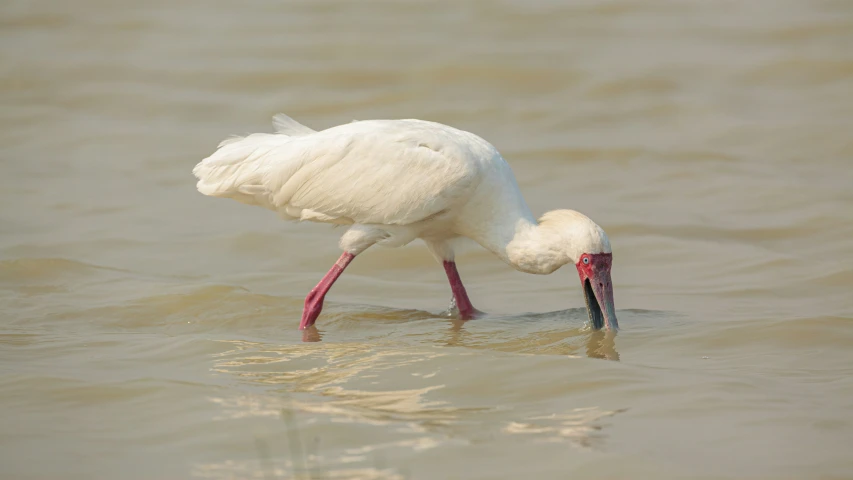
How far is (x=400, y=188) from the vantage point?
818 cm

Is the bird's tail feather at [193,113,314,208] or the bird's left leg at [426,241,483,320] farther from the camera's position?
the bird's left leg at [426,241,483,320]

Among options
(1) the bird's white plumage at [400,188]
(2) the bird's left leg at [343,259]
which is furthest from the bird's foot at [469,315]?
(2) the bird's left leg at [343,259]

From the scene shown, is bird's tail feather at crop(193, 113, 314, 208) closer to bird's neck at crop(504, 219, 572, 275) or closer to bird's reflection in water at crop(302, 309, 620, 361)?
bird's reflection in water at crop(302, 309, 620, 361)

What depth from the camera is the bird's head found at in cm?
796

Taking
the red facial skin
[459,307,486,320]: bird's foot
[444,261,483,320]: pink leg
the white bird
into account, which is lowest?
[459,307,486,320]: bird's foot

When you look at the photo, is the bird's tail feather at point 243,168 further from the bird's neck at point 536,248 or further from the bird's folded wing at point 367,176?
the bird's neck at point 536,248

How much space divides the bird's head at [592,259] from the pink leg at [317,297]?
1.72 metres

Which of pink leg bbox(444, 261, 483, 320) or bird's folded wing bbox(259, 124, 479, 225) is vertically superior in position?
bird's folded wing bbox(259, 124, 479, 225)

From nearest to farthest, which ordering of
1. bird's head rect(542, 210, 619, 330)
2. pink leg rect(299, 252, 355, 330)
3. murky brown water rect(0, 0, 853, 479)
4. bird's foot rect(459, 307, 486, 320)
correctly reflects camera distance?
1. murky brown water rect(0, 0, 853, 479)
2. bird's head rect(542, 210, 619, 330)
3. pink leg rect(299, 252, 355, 330)
4. bird's foot rect(459, 307, 486, 320)

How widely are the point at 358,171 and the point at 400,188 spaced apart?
398mm

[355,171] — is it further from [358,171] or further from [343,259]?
[343,259]

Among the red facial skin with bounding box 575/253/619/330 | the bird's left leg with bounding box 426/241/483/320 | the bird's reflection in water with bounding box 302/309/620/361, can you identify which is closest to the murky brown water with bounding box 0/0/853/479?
the bird's reflection in water with bounding box 302/309/620/361

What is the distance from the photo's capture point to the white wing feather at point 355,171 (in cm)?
813

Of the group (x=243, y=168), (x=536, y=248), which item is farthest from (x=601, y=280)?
(x=243, y=168)
